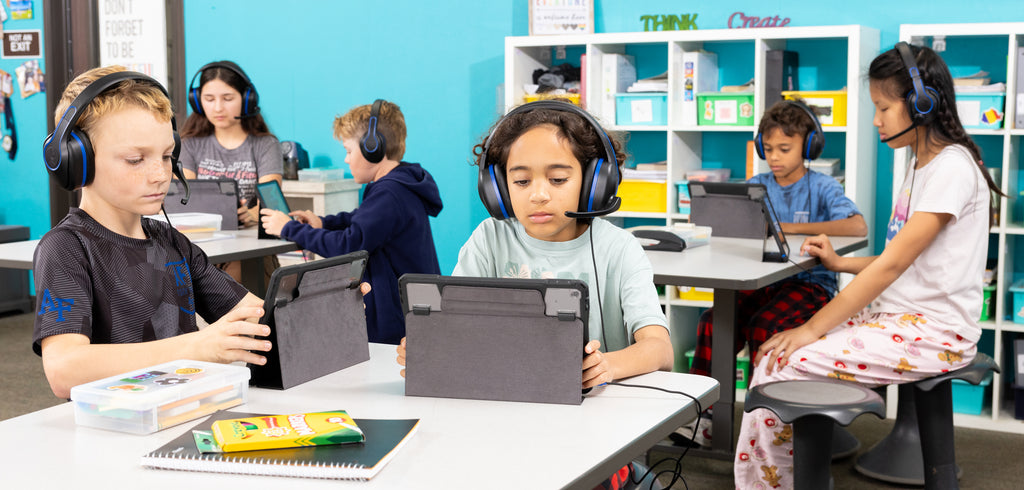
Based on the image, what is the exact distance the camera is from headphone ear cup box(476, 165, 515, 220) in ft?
5.85

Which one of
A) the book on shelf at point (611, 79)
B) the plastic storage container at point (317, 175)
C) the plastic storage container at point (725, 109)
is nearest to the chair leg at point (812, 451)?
the plastic storage container at point (725, 109)

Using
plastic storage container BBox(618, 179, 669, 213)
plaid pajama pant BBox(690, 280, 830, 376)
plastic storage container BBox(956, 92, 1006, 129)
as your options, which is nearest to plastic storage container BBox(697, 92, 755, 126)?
plastic storage container BBox(618, 179, 669, 213)

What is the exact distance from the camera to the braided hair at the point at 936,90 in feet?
8.61

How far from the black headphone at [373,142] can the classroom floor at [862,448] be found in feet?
4.26

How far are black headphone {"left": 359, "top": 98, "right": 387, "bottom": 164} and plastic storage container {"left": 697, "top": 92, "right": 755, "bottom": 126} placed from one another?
1.55 m

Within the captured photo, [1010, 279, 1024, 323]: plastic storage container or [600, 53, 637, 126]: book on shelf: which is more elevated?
Answer: [600, 53, 637, 126]: book on shelf

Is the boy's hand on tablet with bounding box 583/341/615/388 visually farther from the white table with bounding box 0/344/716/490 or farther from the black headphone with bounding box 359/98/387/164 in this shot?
the black headphone with bounding box 359/98/387/164

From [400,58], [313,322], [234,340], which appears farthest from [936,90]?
[400,58]

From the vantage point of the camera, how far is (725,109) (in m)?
4.02

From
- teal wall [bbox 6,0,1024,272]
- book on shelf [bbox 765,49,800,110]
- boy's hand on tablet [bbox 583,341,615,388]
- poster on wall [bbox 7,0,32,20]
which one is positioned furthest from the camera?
poster on wall [bbox 7,0,32,20]

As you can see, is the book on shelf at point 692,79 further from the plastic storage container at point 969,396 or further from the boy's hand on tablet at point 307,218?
the boy's hand on tablet at point 307,218

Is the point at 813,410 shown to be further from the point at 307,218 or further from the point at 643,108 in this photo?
the point at 643,108

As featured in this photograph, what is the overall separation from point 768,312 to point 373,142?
138 centimetres

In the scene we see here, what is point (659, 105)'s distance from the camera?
13.6 ft
